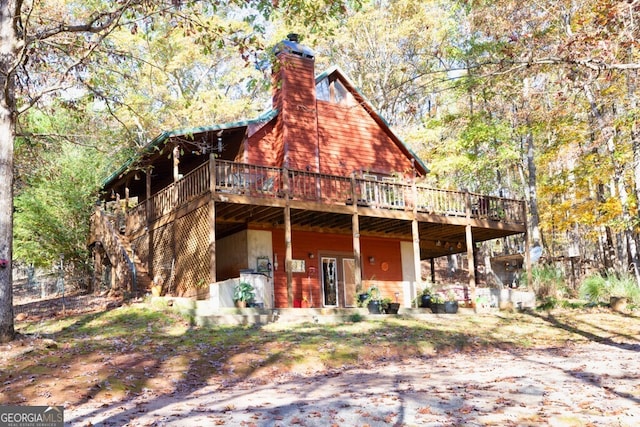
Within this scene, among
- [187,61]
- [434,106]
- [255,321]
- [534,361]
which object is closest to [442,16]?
[434,106]

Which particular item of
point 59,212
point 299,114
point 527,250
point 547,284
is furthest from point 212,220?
point 547,284

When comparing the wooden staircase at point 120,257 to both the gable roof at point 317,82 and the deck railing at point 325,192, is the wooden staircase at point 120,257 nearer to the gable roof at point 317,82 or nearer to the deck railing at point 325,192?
the deck railing at point 325,192

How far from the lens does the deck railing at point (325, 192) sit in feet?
58.0

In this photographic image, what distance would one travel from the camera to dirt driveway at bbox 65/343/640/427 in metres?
6.62

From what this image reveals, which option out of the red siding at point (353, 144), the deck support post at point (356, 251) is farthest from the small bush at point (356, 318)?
the red siding at point (353, 144)

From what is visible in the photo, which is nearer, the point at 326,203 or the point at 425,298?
the point at 326,203

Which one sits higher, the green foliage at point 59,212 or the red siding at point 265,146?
the red siding at point 265,146

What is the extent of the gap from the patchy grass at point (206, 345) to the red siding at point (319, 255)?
15.6 ft

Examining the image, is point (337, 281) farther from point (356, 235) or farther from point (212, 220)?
point (212, 220)

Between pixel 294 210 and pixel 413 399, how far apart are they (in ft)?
38.2

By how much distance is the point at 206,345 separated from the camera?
1230 centimetres

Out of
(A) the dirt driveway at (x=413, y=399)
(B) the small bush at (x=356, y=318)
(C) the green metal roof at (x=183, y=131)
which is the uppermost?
(C) the green metal roof at (x=183, y=131)

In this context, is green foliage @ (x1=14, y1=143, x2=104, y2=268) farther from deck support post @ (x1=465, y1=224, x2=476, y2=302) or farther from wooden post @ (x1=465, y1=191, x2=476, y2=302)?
deck support post @ (x1=465, y1=224, x2=476, y2=302)

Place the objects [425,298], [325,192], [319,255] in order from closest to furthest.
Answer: [425,298], [325,192], [319,255]
